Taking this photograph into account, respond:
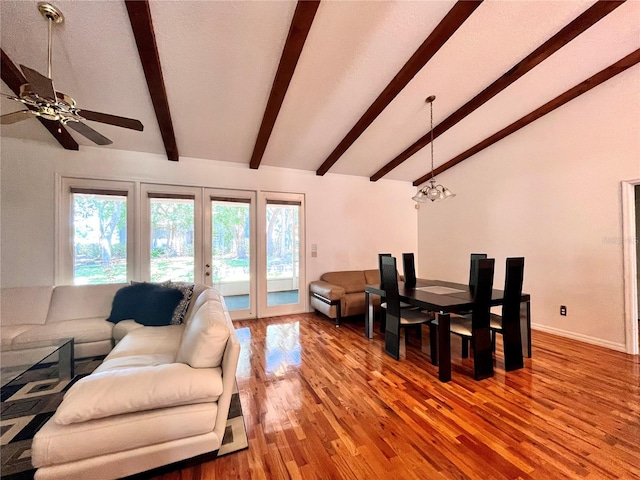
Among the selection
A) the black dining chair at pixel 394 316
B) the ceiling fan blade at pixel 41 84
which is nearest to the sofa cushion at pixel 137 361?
the ceiling fan blade at pixel 41 84

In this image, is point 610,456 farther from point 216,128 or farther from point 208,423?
point 216,128

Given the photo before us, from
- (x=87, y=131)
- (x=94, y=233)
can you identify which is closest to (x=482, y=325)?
(x=87, y=131)

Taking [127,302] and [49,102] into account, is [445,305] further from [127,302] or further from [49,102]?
[49,102]

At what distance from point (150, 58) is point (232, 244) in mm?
2787

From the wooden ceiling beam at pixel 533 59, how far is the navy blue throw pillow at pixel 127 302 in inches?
183

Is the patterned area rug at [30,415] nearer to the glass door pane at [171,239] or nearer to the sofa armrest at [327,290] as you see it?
the glass door pane at [171,239]

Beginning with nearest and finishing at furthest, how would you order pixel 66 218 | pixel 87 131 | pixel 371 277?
1. pixel 87 131
2. pixel 66 218
3. pixel 371 277

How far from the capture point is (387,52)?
8.74 ft

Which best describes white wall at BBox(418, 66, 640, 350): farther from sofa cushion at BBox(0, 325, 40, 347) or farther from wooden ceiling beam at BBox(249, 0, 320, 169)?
sofa cushion at BBox(0, 325, 40, 347)

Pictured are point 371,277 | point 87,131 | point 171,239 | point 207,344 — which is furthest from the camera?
point 371,277

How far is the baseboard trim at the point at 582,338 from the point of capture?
3.15 metres

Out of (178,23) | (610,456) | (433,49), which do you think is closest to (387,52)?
(433,49)

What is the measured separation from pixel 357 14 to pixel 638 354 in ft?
15.8

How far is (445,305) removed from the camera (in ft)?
8.28
